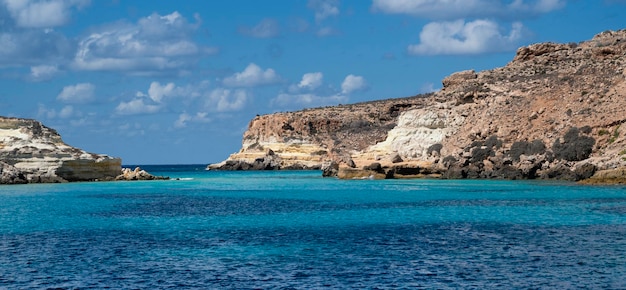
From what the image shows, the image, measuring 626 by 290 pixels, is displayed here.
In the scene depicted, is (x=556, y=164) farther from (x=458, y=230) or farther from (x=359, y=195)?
(x=458, y=230)

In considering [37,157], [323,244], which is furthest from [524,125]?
[323,244]

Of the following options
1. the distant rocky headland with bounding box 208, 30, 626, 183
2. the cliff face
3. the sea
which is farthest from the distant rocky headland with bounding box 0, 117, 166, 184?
the distant rocky headland with bounding box 208, 30, 626, 183

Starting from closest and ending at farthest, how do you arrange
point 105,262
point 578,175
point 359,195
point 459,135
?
point 105,262, point 359,195, point 578,175, point 459,135

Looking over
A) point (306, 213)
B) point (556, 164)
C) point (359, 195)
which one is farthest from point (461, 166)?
point (306, 213)

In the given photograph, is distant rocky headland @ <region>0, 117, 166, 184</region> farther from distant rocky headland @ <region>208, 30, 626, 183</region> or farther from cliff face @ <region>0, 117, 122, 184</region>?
distant rocky headland @ <region>208, 30, 626, 183</region>

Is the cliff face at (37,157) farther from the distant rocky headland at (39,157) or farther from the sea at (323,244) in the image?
the sea at (323,244)

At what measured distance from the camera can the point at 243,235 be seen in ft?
81.0

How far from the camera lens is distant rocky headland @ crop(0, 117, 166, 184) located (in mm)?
60219

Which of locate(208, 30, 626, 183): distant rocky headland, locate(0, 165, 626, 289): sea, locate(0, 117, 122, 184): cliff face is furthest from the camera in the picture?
locate(0, 117, 122, 184): cliff face

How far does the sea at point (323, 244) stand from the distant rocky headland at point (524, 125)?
18.9m

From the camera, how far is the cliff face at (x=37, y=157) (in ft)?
197

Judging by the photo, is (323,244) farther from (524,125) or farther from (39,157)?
(524,125)

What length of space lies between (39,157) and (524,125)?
42.2 metres

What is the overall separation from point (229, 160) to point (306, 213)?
10469cm
